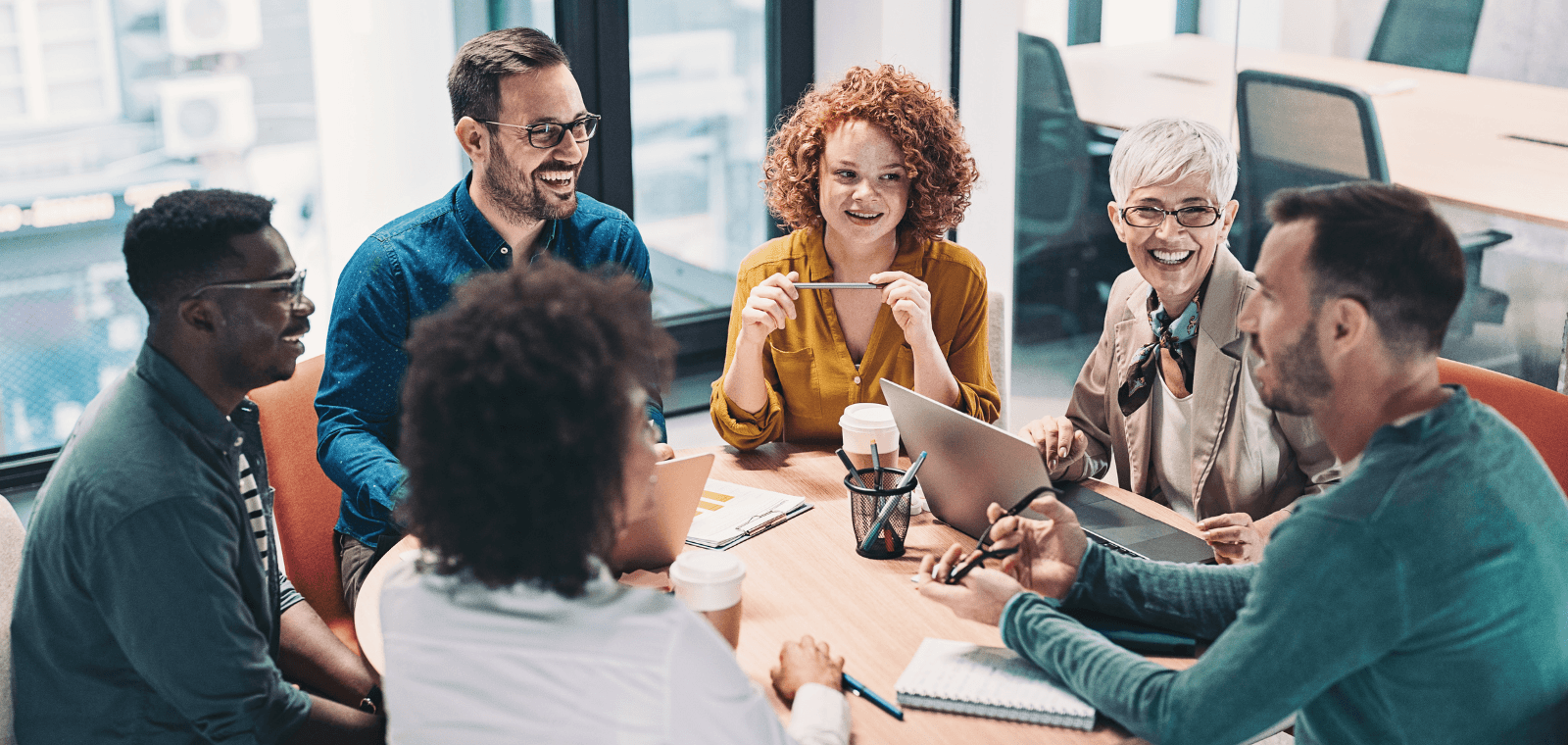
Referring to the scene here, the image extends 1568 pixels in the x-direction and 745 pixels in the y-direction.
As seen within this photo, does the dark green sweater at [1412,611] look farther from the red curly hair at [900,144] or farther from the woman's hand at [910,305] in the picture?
the red curly hair at [900,144]

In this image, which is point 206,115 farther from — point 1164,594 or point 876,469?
point 1164,594

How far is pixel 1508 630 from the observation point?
1266 millimetres

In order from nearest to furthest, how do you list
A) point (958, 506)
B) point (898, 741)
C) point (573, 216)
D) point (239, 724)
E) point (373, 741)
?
point (898, 741) < point (239, 724) < point (373, 741) < point (958, 506) < point (573, 216)

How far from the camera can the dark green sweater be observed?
123 centimetres

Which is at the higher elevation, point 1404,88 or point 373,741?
point 1404,88

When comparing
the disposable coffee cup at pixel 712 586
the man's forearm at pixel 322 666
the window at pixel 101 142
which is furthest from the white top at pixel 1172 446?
the window at pixel 101 142

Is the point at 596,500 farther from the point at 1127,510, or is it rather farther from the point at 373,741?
the point at 1127,510

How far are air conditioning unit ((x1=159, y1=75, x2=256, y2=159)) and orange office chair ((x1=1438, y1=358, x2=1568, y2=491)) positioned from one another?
2806mm

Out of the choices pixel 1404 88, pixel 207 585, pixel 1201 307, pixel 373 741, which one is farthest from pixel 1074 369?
pixel 207 585

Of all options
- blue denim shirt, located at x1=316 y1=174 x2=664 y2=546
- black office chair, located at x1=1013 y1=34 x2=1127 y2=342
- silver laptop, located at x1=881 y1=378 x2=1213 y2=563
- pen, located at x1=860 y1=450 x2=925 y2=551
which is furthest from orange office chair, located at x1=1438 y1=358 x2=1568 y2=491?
black office chair, located at x1=1013 y1=34 x2=1127 y2=342

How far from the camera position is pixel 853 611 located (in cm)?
171

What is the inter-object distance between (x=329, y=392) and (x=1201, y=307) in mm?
1590

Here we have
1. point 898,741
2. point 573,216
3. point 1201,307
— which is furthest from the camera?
point 573,216

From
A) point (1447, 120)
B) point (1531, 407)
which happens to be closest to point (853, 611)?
point (1531, 407)
